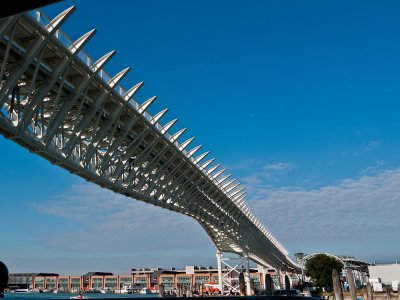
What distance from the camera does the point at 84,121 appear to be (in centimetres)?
2516

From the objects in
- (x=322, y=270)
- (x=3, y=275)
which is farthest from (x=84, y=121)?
(x=322, y=270)

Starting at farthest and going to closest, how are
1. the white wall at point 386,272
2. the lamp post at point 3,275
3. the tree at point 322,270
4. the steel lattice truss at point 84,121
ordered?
the white wall at point 386,272 → the tree at point 322,270 → the steel lattice truss at point 84,121 → the lamp post at point 3,275

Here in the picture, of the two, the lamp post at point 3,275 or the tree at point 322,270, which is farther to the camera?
the tree at point 322,270

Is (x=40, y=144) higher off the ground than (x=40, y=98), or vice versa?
(x=40, y=98)

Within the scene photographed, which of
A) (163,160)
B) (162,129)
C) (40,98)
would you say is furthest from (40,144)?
(163,160)

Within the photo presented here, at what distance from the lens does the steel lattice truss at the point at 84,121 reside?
1991 cm

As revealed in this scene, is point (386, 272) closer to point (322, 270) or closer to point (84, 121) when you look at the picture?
point (322, 270)

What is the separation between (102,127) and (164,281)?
6813 inches

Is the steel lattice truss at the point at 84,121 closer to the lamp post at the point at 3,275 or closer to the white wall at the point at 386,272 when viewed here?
the lamp post at the point at 3,275

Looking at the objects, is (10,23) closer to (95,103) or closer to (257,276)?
(95,103)

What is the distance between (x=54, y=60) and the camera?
22.1 metres

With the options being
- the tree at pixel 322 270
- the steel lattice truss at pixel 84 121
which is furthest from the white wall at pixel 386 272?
the steel lattice truss at pixel 84 121

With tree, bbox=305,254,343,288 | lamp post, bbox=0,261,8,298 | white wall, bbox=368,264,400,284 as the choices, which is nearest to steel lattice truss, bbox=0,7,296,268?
lamp post, bbox=0,261,8,298

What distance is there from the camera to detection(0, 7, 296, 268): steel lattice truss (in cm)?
1991
